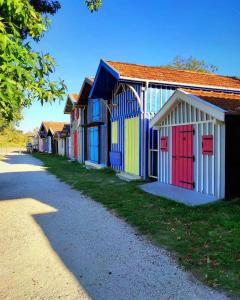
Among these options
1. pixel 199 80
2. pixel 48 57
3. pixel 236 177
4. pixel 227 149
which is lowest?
pixel 236 177

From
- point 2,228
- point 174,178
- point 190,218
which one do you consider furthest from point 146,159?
point 2,228

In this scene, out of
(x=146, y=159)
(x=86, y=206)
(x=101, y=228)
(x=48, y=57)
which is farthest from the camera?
(x=146, y=159)

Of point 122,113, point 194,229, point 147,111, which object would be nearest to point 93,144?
point 122,113

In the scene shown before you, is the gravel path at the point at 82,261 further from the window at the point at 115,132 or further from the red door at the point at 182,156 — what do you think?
the window at the point at 115,132

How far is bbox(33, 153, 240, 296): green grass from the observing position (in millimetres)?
4262

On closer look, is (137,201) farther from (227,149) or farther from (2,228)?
(2,228)

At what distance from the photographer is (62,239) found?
5.79 meters

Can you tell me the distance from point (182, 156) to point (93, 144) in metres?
12.4

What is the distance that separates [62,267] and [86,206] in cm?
402

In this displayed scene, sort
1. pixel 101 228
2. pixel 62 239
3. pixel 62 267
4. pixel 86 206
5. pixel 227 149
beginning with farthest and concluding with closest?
pixel 86 206 → pixel 227 149 → pixel 101 228 → pixel 62 239 → pixel 62 267

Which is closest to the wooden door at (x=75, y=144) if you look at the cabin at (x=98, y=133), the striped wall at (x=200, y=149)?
the cabin at (x=98, y=133)

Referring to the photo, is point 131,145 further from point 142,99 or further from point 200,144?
point 200,144

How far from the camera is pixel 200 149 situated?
900cm

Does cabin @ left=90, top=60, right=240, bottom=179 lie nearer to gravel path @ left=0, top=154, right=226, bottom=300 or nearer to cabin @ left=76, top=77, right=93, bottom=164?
gravel path @ left=0, top=154, right=226, bottom=300
